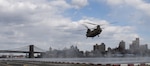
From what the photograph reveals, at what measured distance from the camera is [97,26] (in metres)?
120

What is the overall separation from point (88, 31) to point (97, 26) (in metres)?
3.97

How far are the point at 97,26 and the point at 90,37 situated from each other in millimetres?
6915

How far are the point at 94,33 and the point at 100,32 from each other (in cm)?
333

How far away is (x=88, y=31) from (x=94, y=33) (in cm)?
739

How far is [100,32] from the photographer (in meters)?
117

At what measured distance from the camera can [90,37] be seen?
115 metres

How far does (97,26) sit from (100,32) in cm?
423

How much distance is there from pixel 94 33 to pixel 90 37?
7.25 feet

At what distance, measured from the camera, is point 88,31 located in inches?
4786

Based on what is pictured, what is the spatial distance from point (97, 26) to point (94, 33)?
6.58 metres

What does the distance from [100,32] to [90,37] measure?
4.30m
